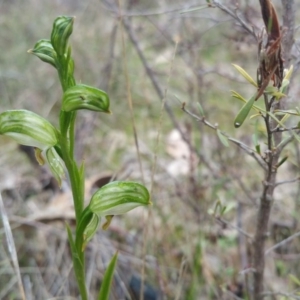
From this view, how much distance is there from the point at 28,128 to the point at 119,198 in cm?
17

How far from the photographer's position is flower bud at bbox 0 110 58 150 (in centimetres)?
70

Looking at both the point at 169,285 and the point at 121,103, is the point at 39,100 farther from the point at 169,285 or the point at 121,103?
the point at 169,285

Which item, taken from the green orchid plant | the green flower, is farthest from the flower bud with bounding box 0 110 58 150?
the green flower

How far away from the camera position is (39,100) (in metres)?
2.47

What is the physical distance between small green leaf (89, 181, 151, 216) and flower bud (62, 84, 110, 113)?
13cm

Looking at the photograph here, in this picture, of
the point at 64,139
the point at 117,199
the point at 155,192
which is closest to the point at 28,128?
the point at 64,139

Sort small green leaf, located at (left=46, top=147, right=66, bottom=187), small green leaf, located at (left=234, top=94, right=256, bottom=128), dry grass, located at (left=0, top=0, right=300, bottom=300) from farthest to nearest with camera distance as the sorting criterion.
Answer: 1. dry grass, located at (left=0, top=0, right=300, bottom=300)
2. small green leaf, located at (left=46, top=147, right=66, bottom=187)
3. small green leaf, located at (left=234, top=94, right=256, bottom=128)

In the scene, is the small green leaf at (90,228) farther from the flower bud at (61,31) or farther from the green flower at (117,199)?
the flower bud at (61,31)

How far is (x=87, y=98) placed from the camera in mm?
643

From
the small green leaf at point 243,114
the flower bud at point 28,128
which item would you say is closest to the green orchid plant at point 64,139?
the flower bud at point 28,128

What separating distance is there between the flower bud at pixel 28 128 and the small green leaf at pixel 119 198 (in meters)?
0.10

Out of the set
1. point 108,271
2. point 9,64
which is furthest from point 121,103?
point 108,271

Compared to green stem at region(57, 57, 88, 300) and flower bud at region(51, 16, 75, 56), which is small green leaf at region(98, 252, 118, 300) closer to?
green stem at region(57, 57, 88, 300)

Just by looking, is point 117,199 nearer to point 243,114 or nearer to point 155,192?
point 243,114
